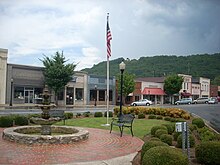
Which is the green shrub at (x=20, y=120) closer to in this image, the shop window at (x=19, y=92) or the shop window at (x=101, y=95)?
the shop window at (x=19, y=92)

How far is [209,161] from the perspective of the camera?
764 centimetres

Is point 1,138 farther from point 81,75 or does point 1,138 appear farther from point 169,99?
point 169,99

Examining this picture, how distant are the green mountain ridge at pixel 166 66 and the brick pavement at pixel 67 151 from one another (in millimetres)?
66856

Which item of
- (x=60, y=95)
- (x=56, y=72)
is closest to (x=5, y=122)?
(x=56, y=72)

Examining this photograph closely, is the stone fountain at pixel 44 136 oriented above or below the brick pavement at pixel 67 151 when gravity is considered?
above

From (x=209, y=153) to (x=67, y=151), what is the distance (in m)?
4.65

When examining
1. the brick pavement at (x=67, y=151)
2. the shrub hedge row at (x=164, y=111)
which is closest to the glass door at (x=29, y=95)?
the shrub hedge row at (x=164, y=111)

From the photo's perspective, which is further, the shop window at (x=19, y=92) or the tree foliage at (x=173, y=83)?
the tree foliage at (x=173, y=83)

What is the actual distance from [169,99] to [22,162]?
66.1 meters

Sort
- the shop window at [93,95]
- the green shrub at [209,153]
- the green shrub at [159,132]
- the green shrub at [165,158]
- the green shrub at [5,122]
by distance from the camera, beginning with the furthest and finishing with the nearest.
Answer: the shop window at [93,95], the green shrub at [5,122], the green shrub at [159,132], the green shrub at [209,153], the green shrub at [165,158]

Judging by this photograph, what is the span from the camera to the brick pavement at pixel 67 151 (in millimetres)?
8086

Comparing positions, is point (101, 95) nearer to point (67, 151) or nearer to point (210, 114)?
point (210, 114)

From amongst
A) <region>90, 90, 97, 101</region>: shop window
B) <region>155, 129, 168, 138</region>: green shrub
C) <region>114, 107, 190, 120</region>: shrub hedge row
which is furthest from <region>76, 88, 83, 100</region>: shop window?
<region>155, 129, 168, 138</region>: green shrub

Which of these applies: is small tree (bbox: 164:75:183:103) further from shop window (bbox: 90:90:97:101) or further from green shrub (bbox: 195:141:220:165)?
green shrub (bbox: 195:141:220:165)
